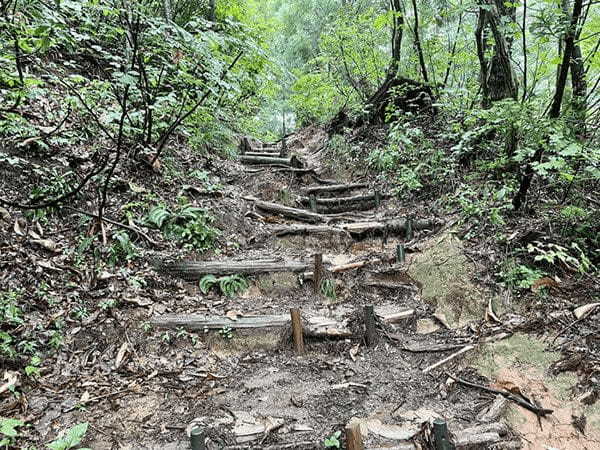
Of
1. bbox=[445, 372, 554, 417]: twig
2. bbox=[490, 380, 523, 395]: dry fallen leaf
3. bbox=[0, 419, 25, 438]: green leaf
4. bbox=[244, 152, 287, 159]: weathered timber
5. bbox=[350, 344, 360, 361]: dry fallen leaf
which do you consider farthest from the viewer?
bbox=[244, 152, 287, 159]: weathered timber

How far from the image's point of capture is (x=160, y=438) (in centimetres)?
283

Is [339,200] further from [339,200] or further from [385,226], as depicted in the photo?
[385,226]

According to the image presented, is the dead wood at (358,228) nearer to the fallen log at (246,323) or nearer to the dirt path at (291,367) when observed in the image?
the dirt path at (291,367)

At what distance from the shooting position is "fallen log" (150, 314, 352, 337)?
3.92 metres

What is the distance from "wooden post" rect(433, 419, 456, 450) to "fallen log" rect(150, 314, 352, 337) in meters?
1.55

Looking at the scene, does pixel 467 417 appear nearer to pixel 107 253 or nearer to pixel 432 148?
pixel 107 253

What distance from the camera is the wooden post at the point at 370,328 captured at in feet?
13.3

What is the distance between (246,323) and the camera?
406 cm

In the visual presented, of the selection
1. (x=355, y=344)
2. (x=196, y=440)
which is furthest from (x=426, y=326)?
(x=196, y=440)

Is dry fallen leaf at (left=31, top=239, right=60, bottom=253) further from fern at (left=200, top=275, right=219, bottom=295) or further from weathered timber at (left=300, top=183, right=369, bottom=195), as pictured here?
weathered timber at (left=300, top=183, right=369, bottom=195)

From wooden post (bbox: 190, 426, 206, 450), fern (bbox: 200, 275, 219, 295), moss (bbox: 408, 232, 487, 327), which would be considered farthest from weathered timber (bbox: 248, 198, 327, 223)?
wooden post (bbox: 190, 426, 206, 450)

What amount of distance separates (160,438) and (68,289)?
6.13ft

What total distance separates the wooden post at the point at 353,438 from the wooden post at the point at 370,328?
146cm

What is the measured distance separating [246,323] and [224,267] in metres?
1.00
